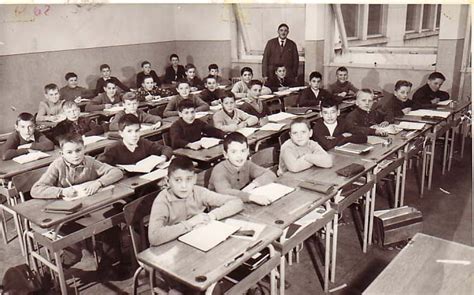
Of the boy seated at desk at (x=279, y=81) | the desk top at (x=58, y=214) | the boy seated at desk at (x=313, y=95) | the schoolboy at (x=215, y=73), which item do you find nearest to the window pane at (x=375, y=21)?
the boy seated at desk at (x=279, y=81)

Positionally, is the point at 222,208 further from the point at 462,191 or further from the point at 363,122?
the point at 462,191

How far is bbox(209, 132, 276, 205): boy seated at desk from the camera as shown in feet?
8.38

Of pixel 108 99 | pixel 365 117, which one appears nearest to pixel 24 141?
pixel 108 99

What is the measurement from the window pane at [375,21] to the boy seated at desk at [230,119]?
447 cm

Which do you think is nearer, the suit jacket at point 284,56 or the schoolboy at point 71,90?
the schoolboy at point 71,90

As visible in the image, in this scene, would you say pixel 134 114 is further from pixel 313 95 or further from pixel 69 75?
pixel 69 75

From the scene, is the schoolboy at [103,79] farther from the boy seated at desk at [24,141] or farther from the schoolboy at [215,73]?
the boy seated at desk at [24,141]

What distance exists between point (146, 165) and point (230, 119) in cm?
153

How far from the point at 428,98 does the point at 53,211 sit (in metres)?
4.52

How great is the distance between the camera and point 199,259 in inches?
68.2

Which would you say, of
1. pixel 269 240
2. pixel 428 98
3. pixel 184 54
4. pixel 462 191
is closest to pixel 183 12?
pixel 184 54

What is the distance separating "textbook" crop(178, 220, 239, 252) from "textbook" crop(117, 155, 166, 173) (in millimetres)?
1037

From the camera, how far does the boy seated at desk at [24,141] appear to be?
136 inches

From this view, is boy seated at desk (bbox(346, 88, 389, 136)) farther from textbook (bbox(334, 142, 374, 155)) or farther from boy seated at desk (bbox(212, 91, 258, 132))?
boy seated at desk (bbox(212, 91, 258, 132))
